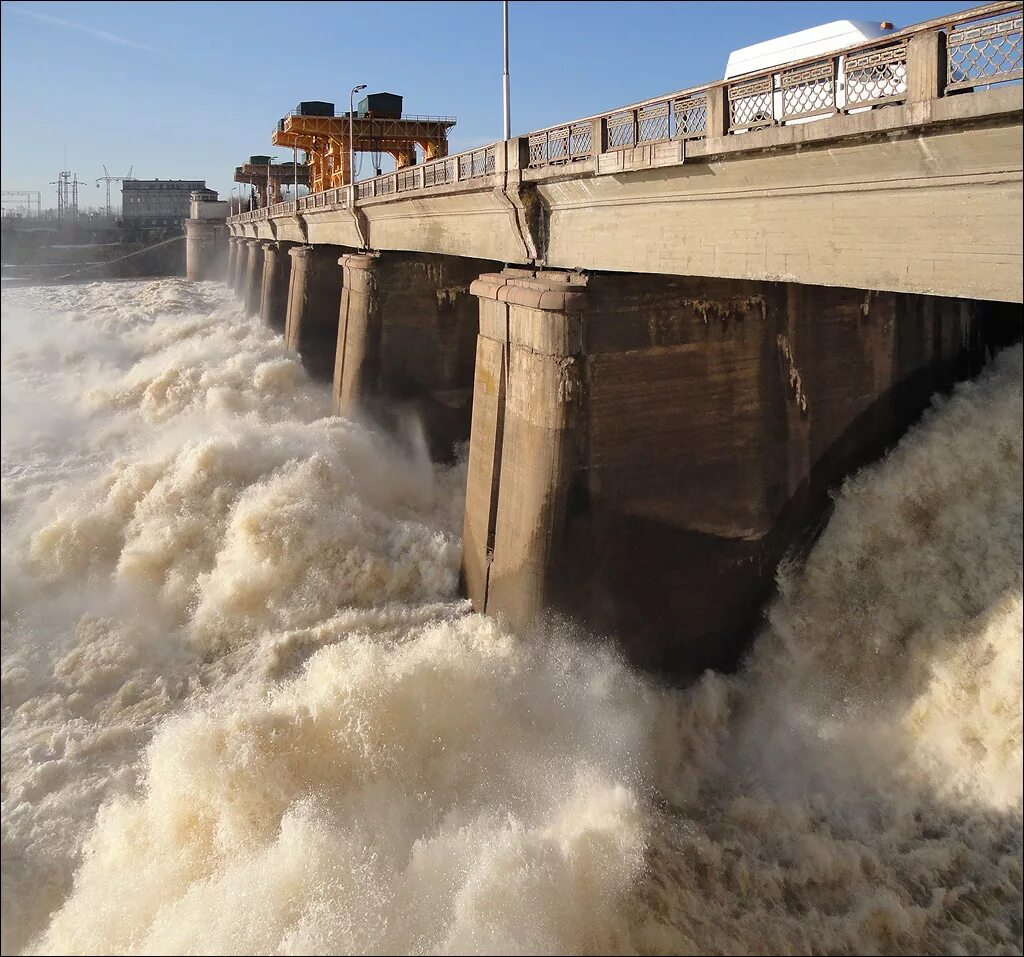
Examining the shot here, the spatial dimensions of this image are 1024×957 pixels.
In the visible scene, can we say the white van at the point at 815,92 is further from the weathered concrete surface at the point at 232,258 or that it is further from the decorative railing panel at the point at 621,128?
the weathered concrete surface at the point at 232,258

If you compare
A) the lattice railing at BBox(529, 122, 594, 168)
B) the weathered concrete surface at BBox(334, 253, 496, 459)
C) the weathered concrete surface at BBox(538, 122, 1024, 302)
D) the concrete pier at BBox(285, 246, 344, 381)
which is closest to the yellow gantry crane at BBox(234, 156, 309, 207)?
the concrete pier at BBox(285, 246, 344, 381)

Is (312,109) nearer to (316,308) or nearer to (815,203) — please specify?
(316,308)

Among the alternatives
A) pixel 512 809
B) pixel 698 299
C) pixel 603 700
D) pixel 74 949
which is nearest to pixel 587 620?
pixel 603 700

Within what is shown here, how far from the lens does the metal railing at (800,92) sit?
221 inches

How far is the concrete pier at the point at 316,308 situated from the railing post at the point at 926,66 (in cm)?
2167

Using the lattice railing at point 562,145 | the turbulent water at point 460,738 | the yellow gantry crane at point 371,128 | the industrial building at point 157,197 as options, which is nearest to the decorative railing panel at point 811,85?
the lattice railing at point 562,145

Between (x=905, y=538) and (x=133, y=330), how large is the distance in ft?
112

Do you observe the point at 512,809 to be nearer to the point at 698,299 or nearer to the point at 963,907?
the point at 963,907

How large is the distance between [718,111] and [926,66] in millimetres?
2162

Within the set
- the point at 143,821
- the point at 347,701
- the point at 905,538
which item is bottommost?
the point at 143,821

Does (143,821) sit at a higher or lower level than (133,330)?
lower

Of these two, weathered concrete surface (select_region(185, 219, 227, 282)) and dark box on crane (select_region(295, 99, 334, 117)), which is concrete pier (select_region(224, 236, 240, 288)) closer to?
weathered concrete surface (select_region(185, 219, 227, 282))

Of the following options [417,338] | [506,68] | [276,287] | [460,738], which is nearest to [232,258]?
[276,287]

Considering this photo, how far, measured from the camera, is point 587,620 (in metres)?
11.1
